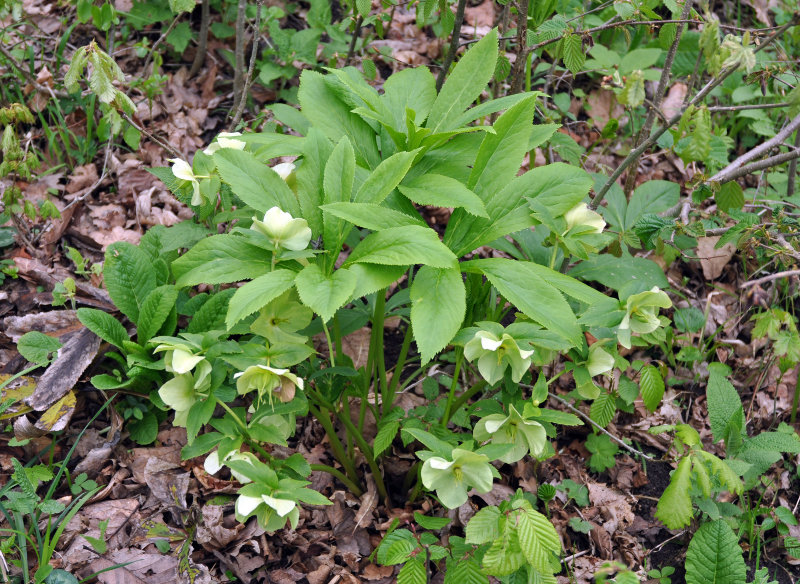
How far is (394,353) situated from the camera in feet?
8.60

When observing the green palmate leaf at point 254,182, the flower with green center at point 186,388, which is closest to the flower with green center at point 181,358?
the flower with green center at point 186,388

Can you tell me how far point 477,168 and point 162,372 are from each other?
123 centimetres

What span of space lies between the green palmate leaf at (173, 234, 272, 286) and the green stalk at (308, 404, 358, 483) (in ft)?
1.49

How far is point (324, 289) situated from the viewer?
4.98 feet

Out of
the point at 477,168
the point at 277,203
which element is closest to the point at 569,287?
the point at 477,168

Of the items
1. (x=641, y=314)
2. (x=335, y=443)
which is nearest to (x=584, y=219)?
(x=641, y=314)

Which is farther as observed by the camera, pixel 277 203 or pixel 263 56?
pixel 263 56

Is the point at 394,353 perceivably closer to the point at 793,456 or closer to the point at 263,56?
the point at 793,456

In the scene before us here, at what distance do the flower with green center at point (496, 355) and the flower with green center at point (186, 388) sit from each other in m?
0.62

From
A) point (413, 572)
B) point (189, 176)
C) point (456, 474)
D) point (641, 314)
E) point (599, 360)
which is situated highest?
point (189, 176)

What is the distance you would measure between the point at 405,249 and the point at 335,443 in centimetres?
80

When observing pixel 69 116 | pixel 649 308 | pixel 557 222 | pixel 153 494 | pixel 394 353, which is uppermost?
pixel 557 222

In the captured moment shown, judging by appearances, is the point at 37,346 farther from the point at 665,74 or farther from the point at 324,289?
the point at 665,74

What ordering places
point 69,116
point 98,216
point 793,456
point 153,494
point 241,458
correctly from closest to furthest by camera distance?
point 241,458, point 153,494, point 793,456, point 98,216, point 69,116
